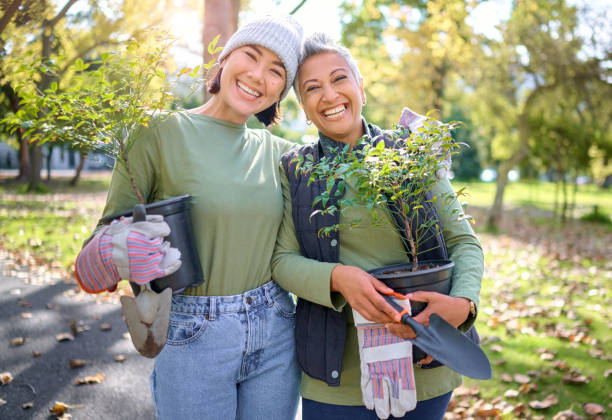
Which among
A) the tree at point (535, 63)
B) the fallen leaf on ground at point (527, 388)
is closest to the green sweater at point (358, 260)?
the fallen leaf on ground at point (527, 388)

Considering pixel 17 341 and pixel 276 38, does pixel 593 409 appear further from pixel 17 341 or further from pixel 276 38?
pixel 17 341

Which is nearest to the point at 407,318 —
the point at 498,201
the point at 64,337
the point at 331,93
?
the point at 331,93

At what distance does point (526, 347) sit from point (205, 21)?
4.18 meters

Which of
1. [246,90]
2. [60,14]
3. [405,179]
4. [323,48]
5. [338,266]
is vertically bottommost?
[338,266]

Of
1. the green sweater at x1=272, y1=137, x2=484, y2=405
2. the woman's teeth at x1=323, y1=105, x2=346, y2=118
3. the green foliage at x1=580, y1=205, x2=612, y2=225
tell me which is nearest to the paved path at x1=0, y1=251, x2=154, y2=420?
the green sweater at x1=272, y1=137, x2=484, y2=405

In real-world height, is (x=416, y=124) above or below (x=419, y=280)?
above

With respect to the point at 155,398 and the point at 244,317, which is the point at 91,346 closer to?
the point at 155,398

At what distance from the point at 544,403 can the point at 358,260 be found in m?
2.55

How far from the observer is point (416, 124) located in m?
1.75

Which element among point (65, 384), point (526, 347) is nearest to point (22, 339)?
point (65, 384)

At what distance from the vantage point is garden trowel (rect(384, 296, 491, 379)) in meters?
1.38

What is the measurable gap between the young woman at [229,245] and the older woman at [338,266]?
0.25ft

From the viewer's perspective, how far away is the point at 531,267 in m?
7.79

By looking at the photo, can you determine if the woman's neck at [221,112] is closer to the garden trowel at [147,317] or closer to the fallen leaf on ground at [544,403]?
the garden trowel at [147,317]
